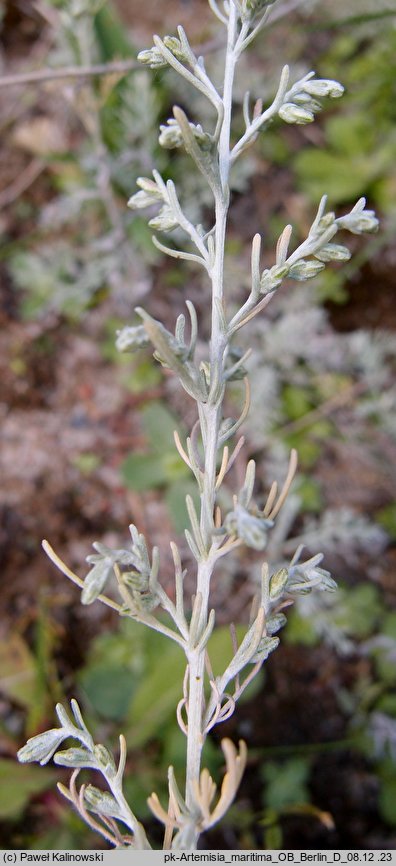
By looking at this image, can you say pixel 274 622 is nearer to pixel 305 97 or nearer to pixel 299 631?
pixel 305 97

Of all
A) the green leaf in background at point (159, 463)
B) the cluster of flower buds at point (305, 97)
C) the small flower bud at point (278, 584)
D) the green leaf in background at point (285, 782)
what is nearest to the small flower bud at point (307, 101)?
the cluster of flower buds at point (305, 97)

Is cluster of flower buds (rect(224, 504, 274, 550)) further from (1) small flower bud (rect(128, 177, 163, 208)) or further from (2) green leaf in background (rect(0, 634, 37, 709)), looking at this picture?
(2) green leaf in background (rect(0, 634, 37, 709))

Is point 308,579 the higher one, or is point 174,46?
point 174,46

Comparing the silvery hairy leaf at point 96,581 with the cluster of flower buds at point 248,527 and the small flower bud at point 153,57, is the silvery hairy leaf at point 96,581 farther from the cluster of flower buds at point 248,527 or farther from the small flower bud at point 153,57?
the small flower bud at point 153,57

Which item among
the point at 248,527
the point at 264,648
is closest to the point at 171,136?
the point at 248,527

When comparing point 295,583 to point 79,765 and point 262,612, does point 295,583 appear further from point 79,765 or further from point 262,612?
point 79,765

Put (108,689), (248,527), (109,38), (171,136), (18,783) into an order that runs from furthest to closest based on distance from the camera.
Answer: (109,38) < (108,689) < (18,783) < (171,136) < (248,527)
